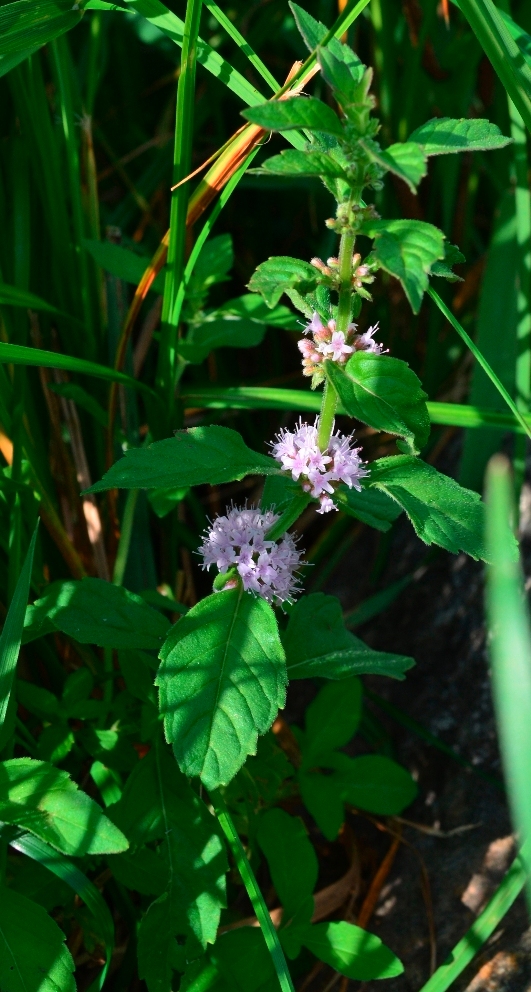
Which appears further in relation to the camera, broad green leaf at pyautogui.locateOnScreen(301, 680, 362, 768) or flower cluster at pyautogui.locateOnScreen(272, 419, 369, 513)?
broad green leaf at pyautogui.locateOnScreen(301, 680, 362, 768)

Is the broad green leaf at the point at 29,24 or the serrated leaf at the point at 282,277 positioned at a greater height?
the broad green leaf at the point at 29,24

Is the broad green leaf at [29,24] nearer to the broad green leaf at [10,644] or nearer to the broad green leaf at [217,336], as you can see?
the broad green leaf at [217,336]

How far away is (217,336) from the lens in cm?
176

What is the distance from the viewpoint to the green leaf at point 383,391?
1084mm

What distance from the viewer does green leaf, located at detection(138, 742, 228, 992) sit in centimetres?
128

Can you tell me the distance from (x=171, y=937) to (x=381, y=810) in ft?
1.53

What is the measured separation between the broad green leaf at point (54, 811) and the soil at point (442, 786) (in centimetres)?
68

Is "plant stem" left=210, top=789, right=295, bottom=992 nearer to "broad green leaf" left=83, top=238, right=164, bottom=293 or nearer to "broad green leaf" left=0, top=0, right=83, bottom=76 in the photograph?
"broad green leaf" left=83, top=238, right=164, bottom=293

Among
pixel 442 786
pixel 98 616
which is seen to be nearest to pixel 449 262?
pixel 98 616

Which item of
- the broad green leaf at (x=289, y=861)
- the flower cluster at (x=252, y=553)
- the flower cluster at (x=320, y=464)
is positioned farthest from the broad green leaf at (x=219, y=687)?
the broad green leaf at (x=289, y=861)

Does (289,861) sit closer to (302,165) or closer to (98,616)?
(98,616)

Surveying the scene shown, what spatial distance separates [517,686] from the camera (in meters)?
0.62

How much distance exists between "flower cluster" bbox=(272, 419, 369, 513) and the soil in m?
0.79

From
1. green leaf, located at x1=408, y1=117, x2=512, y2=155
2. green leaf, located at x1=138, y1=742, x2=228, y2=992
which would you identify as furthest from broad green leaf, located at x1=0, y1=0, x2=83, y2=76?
green leaf, located at x1=138, y1=742, x2=228, y2=992
